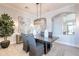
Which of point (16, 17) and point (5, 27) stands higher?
point (16, 17)

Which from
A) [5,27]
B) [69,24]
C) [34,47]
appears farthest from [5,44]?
[69,24]

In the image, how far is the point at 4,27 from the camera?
1.61 metres

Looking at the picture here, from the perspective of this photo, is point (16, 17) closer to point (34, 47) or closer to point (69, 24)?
point (34, 47)

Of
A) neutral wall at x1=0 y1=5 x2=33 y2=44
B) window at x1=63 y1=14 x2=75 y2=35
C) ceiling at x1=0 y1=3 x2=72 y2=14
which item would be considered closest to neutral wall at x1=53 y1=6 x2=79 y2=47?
window at x1=63 y1=14 x2=75 y2=35

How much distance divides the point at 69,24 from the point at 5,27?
116 cm

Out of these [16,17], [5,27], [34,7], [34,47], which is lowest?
[34,47]

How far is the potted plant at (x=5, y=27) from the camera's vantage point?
1.60 m

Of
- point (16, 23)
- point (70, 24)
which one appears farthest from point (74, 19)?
point (16, 23)

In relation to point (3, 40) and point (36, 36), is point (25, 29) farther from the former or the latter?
point (3, 40)

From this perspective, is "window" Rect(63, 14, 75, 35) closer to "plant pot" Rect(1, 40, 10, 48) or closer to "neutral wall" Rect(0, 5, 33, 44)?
"neutral wall" Rect(0, 5, 33, 44)

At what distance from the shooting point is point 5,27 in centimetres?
161

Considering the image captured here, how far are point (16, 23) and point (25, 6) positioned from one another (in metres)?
0.36

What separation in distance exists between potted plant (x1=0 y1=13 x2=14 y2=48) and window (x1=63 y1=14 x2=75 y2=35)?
0.98 m

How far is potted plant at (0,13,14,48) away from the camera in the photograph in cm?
160
